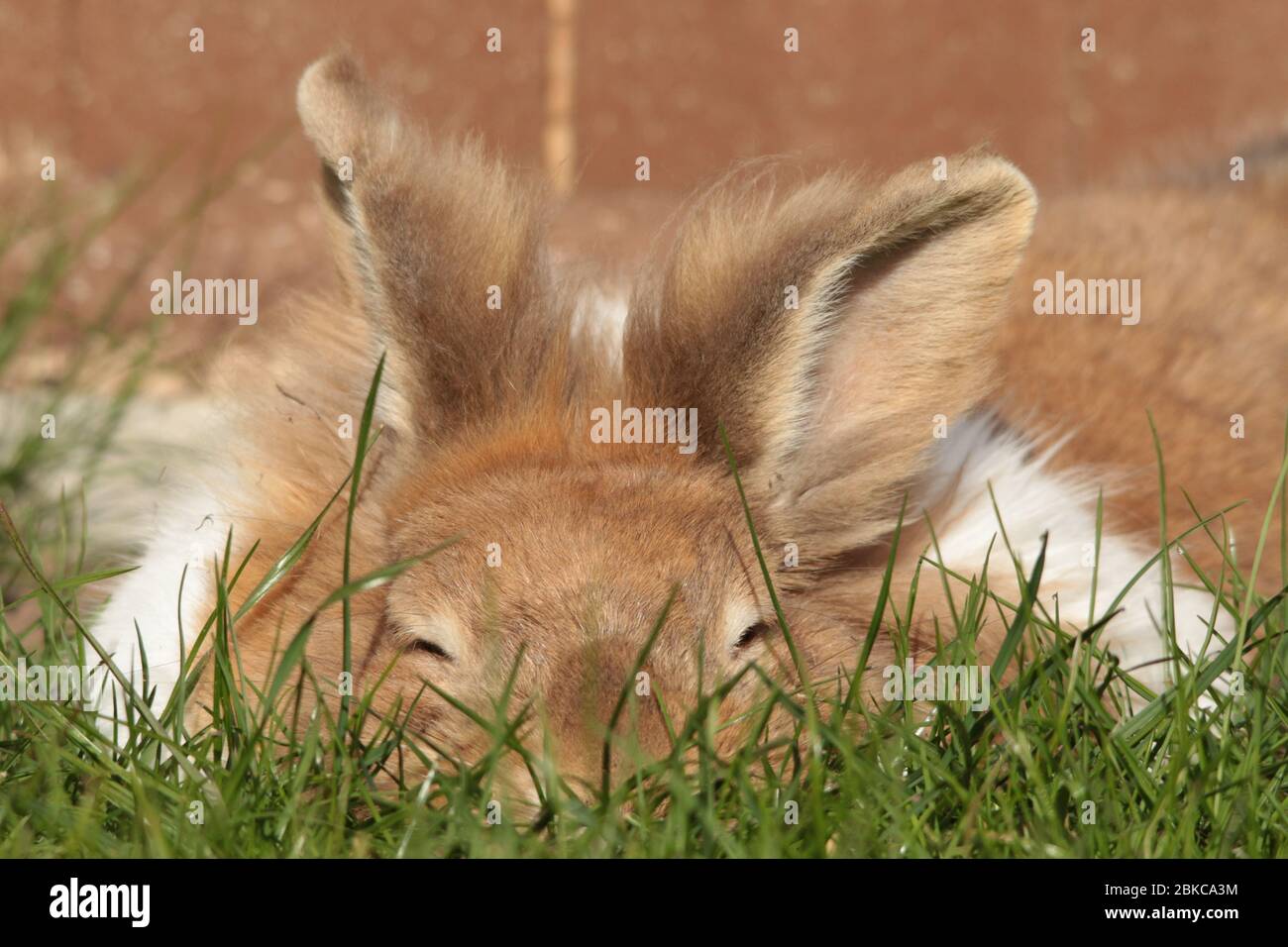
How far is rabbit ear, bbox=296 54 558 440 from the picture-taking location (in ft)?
8.34

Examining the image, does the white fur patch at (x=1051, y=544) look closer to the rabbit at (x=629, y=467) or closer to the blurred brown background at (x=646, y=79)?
the rabbit at (x=629, y=467)

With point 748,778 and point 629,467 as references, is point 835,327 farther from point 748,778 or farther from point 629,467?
point 748,778

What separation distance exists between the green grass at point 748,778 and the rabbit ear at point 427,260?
19 cm

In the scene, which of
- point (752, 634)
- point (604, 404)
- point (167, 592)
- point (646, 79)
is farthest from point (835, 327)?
point (646, 79)

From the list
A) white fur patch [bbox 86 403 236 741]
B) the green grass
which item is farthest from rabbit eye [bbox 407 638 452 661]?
white fur patch [bbox 86 403 236 741]

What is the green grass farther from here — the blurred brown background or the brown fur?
the blurred brown background

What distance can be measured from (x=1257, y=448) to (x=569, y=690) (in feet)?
6.38

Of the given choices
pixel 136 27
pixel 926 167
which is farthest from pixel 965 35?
pixel 926 167

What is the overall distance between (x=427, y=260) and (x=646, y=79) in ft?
18.3

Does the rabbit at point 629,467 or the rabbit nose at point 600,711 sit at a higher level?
the rabbit at point 629,467

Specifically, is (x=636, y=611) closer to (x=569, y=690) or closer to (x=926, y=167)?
Answer: (x=569, y=690)

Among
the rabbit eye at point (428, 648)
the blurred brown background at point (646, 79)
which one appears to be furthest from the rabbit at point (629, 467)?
the blurred brown background at point (646, 79)

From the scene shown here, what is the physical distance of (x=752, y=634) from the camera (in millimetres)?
2436

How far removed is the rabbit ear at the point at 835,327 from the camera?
2.44 m
